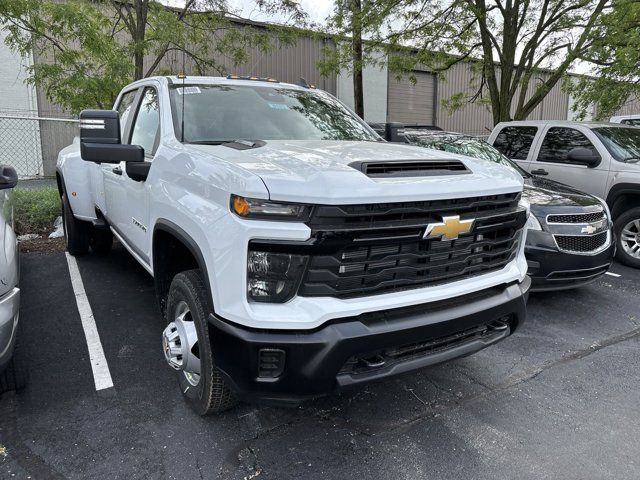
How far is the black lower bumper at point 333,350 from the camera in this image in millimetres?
2082

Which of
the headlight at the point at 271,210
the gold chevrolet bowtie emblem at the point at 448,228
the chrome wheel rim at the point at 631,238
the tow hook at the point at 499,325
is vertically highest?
the headlight at the point at 271,210

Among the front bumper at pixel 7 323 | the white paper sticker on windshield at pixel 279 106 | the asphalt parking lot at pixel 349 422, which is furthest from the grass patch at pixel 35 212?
the front bumper at pixel 7 323

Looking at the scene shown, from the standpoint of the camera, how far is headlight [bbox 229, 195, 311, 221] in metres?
2.07

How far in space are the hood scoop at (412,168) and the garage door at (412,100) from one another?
17453 millimetres

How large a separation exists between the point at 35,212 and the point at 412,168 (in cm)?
679

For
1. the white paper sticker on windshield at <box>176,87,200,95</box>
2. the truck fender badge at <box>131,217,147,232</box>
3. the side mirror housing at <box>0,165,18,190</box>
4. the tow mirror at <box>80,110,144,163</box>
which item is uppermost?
the white paper sticker on windshield at <box>176,87,200,95</box>

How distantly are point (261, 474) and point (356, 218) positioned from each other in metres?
1.35

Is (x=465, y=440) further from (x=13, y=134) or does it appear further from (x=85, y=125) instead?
(x=13, y=134)

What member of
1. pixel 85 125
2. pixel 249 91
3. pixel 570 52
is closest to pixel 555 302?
pixel 249 91

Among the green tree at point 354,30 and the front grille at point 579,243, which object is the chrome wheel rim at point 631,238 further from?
the green tree at point 354,30

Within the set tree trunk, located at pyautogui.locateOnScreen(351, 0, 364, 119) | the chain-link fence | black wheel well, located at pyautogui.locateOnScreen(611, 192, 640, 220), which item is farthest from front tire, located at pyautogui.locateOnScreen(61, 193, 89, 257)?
the chain-link fence

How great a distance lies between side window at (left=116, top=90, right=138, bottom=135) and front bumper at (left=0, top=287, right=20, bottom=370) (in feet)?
6.91

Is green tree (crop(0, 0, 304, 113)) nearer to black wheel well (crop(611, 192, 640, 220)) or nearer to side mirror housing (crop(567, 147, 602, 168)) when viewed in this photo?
side mirror housing (crop(567, 147, 602, 168))

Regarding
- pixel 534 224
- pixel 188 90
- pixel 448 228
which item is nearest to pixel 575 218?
pixel 534 224
